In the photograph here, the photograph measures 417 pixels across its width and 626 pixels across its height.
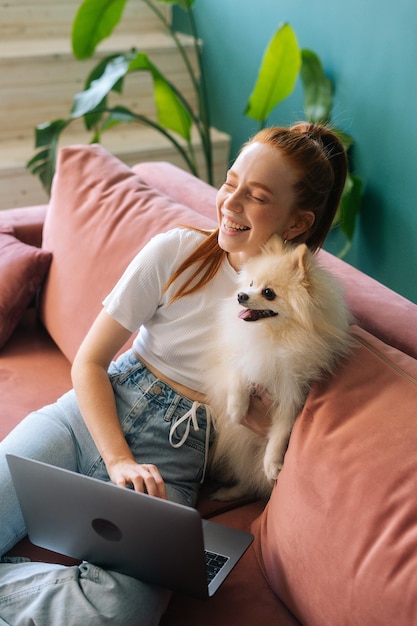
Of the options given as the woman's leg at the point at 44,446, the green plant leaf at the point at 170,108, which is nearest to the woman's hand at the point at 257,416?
the woman's leg at the point at 44,446

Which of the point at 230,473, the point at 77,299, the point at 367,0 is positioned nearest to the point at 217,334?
the point at 230,473

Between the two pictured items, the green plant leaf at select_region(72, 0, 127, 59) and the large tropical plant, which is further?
the green plant leaf at select_region(72, 0, 127, 59)

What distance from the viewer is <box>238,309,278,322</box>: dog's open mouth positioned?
1.21 meters

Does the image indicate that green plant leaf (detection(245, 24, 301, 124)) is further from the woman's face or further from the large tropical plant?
the woman's face

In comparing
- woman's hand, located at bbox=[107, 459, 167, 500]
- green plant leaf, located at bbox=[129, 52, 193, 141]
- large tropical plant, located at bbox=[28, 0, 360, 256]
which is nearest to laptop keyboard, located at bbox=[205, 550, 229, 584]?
woman's hand, located at bbox=[107, 459, 167, 500]

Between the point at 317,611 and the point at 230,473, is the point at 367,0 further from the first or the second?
the point at 317,611

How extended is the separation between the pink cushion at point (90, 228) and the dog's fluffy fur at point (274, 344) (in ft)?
1.57

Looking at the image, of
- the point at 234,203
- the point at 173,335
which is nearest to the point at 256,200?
the point at 234,203

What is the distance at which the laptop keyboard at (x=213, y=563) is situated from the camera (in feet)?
4.00

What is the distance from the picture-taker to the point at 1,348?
195 cm

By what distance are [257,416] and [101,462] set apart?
0.31 m

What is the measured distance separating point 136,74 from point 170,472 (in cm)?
260

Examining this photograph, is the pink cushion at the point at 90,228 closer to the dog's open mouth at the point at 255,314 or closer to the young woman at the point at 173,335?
the young woman at the point at 173,335

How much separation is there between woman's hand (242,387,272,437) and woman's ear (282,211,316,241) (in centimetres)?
30
